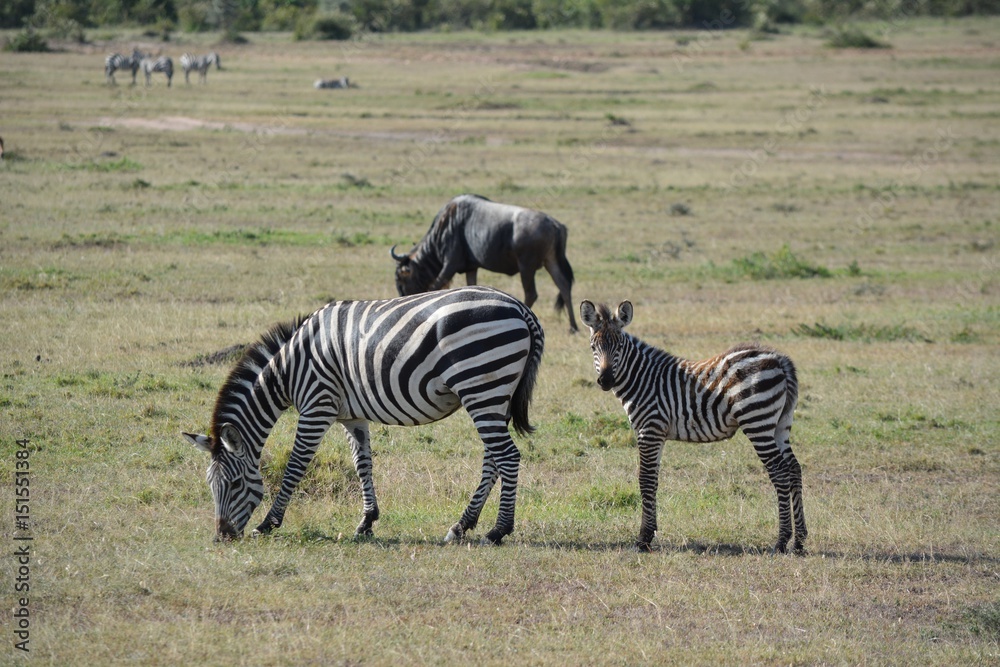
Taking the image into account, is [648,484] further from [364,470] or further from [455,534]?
[364,470]

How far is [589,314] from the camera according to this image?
787cm

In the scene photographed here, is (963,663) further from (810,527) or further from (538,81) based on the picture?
(538,81)

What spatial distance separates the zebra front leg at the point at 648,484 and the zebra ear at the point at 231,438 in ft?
9.14

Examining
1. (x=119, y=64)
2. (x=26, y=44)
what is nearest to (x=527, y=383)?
(x=119, y=64)

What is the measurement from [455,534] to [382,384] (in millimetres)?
1167

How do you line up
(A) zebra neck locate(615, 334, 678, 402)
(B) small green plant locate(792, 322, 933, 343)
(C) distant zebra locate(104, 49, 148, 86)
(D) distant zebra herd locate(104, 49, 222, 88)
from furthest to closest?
(D) distant zebra herd locate(104, 49, 222, 88), (C) distant zebra locate(104, 49, 148, 86), (B) small green plant locate(792, 322, 933, 343), (A) zebra neck locate(615, 334, 678, 402)

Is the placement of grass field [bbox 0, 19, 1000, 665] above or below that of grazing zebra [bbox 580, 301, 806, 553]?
below

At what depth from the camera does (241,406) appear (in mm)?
8070

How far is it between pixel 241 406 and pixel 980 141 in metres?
33.2

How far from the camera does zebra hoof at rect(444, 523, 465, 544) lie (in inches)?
312

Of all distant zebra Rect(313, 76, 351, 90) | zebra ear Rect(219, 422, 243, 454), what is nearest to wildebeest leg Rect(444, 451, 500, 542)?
zebra ear Rect(219, 422, 243, 454)

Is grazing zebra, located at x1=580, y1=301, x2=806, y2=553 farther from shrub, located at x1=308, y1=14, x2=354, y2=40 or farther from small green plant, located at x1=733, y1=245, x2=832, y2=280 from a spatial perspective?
shrub, located at x1=308, y1=14, x2=354, y2=40

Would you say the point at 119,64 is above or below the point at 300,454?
above

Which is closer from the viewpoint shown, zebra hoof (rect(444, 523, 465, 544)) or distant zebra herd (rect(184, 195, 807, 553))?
distant zebra herd (rect(184, 195, 807, 553))
